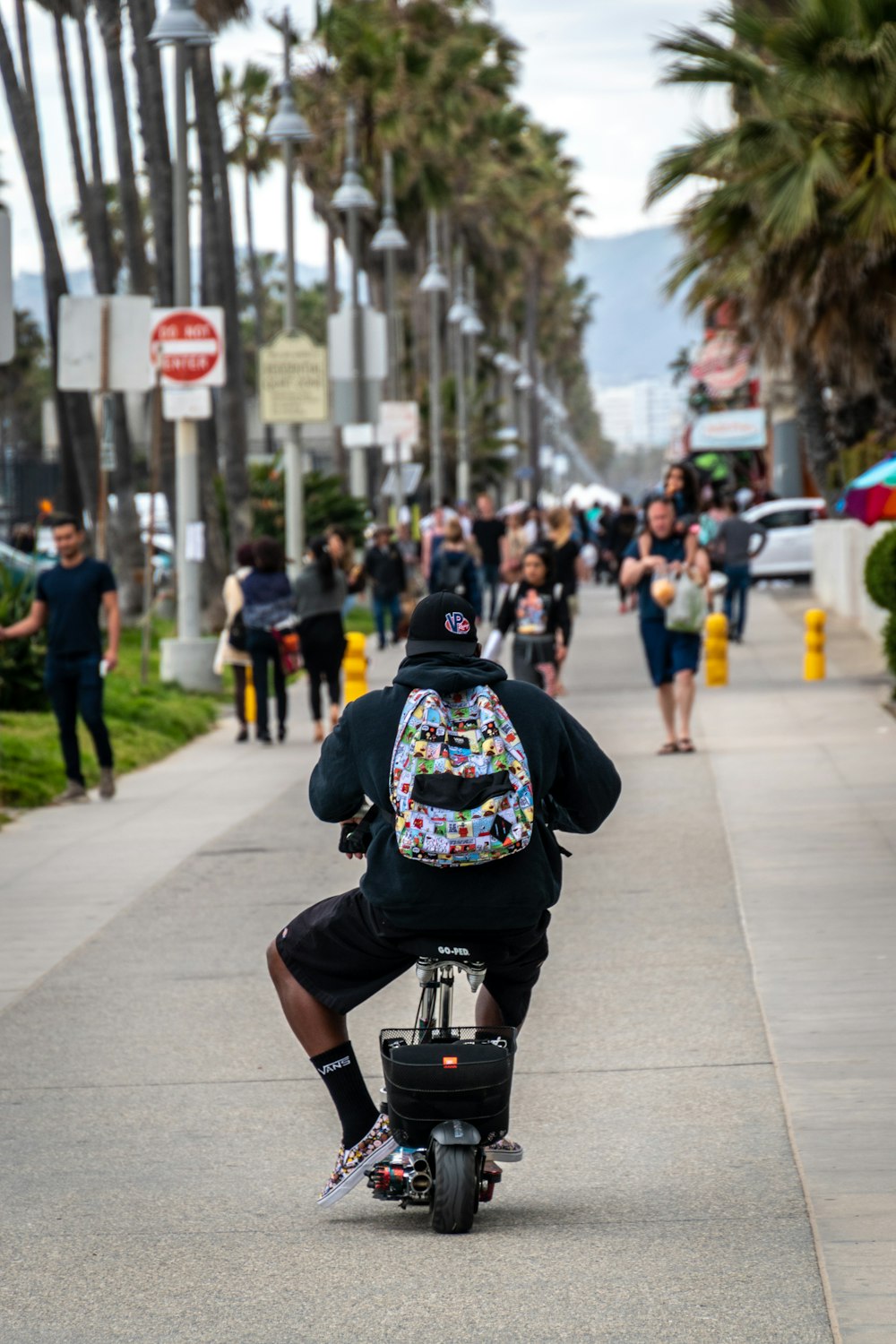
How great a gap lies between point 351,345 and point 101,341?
15.9 metres

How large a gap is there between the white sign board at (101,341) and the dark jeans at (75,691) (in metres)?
4.56

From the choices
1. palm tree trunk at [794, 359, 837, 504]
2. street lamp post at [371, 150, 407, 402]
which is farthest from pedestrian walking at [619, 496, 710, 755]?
street lamp post at [371, 150, 407, 402]

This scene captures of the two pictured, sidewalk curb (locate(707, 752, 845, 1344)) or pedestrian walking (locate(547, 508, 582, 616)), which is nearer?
sidewalk curb (locate(707, 752, 845, 1344))

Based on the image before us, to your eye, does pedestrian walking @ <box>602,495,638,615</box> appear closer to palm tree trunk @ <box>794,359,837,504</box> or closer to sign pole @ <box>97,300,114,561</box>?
palm tree trunk @ <box>794,359,837,504</box>

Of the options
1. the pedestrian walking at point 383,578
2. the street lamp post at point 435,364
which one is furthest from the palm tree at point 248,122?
the pedestrian walking at point 383,578

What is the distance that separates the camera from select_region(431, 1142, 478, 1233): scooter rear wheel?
512 cm

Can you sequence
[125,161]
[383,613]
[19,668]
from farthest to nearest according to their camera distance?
[125,161] < [383,613] < [19,668]

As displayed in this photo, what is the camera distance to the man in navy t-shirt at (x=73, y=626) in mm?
13383

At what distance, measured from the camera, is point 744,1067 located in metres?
6.95

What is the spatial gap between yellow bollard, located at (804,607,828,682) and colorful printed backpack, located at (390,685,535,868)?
→ 15.8 metres

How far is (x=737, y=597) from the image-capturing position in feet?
88.4

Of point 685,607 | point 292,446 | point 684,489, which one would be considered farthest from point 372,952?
point 292,446

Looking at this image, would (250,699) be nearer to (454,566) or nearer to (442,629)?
(454,566)

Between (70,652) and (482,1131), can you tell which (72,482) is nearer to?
(70,652)
